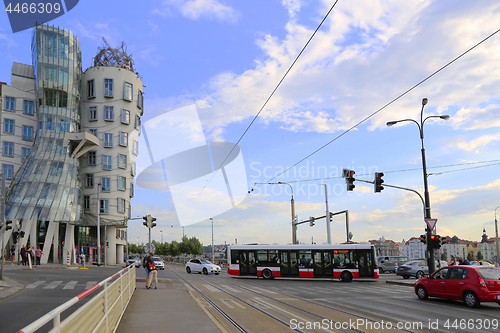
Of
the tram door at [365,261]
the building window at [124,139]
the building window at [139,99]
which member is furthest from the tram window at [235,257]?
the building window at [139,99]

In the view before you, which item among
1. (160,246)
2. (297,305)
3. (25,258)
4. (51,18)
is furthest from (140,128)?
(160,246)

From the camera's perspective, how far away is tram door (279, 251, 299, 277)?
29.6 meters

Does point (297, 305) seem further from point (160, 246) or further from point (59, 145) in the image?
point (160, 246)

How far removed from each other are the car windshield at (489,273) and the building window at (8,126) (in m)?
60.9

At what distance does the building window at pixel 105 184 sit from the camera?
60.1 m

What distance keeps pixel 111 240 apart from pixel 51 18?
31477mm

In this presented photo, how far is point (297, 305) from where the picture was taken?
14055mm

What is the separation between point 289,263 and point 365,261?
5246mm

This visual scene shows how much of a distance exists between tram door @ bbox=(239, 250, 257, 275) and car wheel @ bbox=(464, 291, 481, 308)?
18.4 m

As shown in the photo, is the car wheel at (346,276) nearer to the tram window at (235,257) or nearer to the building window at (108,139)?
the tram window at (235,257)

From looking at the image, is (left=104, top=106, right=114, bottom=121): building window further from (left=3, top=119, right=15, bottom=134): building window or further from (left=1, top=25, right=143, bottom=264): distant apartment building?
(left=3, top=119, right=15, bottom=134): building window

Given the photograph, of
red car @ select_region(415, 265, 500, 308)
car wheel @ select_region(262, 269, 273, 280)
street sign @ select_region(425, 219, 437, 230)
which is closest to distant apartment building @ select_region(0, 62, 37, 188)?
car wheel @ select_region(262, 269, 273, 280)

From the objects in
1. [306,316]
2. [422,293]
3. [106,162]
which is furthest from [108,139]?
[306,316]

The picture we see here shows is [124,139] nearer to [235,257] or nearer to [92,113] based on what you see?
[92,113]
